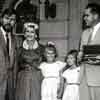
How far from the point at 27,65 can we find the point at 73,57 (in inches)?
23.1

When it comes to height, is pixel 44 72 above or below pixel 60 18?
below

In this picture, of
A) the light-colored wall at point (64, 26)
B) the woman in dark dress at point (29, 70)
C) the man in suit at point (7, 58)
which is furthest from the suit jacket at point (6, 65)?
the light-colored wall at point (64, 26)

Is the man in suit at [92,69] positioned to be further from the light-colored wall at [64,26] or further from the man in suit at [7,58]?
the light-colored wall at [64,26]

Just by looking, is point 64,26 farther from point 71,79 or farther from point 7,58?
point 7,58

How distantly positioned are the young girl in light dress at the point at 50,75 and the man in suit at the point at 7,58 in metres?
0.39

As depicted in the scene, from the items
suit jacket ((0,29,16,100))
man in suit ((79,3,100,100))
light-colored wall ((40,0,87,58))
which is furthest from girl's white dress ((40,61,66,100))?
light-colored wall ((40,0,87,58))

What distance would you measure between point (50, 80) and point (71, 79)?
259 millimetres

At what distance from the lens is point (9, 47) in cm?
562

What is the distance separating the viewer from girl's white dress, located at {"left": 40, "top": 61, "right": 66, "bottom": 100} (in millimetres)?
5695

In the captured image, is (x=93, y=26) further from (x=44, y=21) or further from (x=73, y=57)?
(x=44, y=21)

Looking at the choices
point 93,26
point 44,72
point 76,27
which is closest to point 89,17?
point 93,26

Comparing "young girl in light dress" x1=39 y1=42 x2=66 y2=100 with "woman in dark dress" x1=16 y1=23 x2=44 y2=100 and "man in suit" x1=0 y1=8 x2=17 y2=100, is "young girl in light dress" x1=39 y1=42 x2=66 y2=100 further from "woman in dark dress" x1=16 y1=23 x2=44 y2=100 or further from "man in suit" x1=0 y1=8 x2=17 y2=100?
"man in suit" x1=0 y1=8 x2=17 y2=100

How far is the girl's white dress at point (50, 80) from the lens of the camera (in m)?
5.70

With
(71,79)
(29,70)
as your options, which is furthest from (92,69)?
(29,70)
